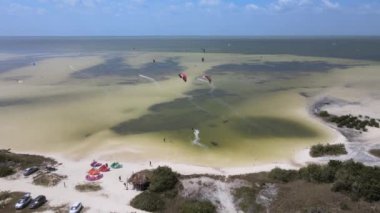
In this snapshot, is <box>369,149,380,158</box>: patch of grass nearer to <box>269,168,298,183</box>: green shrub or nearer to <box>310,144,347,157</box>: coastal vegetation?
<box>310,144,347,157</box>: coastal vegetation

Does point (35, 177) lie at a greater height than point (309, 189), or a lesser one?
lesser

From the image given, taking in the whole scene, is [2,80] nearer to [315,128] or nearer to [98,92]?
[98,92]

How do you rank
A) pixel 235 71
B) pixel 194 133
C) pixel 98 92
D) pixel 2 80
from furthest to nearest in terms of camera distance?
pixel 235 71 < pixel 2 80 < pixel 98 92 < pixel 194 133

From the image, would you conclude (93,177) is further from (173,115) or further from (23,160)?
(173,115)

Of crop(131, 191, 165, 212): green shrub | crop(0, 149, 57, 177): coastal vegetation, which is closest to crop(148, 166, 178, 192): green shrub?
crop(131, 191, 165, 212): green shrub

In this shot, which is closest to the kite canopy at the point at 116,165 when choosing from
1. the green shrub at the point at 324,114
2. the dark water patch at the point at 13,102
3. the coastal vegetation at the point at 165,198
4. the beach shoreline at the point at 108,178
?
the beach shoreline at the point at 108,178

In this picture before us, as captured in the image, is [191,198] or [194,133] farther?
[194,133]

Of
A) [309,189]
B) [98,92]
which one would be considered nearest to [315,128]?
[309,189]
